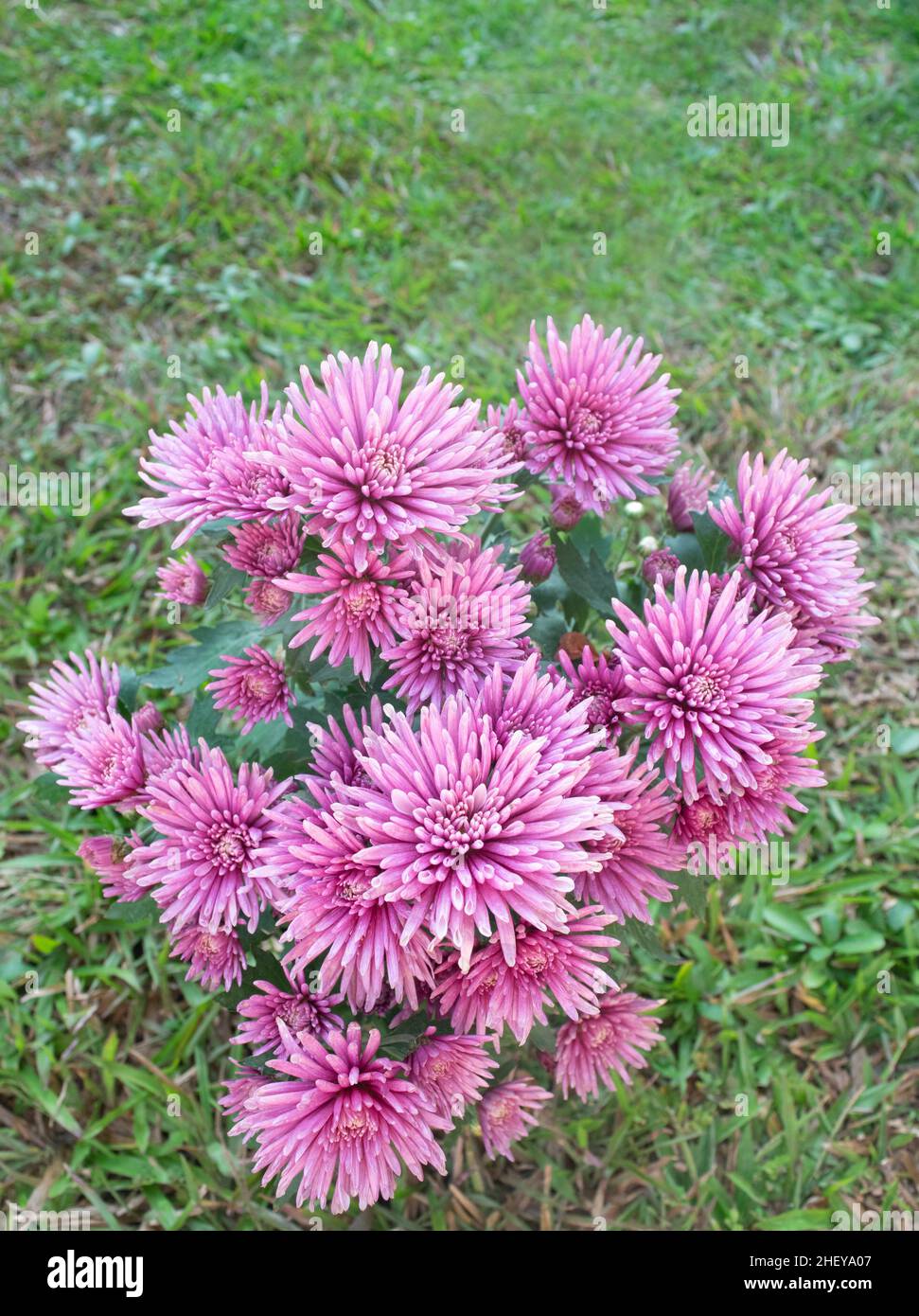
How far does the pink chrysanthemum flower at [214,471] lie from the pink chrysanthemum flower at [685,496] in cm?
69

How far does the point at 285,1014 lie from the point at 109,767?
Answer: 0.44 m

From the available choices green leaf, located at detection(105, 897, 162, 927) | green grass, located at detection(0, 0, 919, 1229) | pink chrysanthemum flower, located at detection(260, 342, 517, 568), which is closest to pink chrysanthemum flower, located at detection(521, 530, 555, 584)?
pink chrysanthemum flower, located at detection(260, 342, 517, 568)

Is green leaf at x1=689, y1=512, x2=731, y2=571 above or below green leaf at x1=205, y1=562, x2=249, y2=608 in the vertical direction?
above

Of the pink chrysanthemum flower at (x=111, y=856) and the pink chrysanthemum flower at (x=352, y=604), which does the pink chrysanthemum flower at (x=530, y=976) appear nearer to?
the pink chrysanthemum flower at (x=352, y=604)

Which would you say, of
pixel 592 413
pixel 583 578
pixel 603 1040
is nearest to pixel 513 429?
pixel 592 413

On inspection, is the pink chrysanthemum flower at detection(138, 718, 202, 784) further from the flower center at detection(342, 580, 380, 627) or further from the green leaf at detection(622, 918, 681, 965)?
the green leaf at detection(622, 918, 681, 965)

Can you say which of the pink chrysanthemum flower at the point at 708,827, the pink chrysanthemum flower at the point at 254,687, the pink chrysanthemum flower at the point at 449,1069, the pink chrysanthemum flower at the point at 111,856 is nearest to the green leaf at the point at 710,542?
the pink chrysanthemum flower at the point at 708,827

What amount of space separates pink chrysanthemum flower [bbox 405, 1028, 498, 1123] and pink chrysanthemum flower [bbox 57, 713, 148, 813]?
557 mm

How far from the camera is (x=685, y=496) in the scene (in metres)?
1.73

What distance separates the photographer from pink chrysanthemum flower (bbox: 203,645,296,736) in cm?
153

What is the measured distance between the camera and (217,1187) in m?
2.14

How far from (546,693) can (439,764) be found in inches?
7.5
